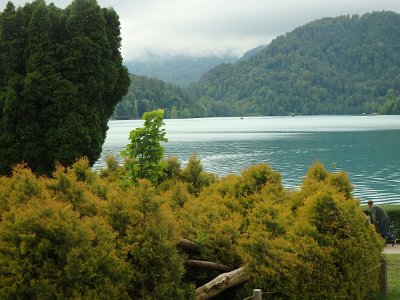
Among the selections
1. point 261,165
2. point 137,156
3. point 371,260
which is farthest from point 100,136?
point 371,260

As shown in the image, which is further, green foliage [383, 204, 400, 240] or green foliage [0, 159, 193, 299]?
green foliage [383, 204, 400, 240]

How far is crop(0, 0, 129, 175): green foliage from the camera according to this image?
67.9 feet

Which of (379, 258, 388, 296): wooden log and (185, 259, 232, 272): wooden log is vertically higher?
(185, 259, 232, 272): wooden log

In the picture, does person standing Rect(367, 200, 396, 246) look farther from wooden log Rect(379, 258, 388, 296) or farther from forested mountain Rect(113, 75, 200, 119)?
forested mountain Rect(113, 75, 200, 119)

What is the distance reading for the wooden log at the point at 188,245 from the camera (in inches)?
330

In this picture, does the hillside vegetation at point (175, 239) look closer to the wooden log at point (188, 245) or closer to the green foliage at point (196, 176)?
the wooden log at point (188, 245)

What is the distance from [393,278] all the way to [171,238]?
7732 millimetres

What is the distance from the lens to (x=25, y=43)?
881 inches

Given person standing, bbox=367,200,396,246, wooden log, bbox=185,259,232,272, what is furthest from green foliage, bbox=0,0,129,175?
wooden log, bbox=185,259,232,272

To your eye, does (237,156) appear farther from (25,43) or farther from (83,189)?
(83,189)

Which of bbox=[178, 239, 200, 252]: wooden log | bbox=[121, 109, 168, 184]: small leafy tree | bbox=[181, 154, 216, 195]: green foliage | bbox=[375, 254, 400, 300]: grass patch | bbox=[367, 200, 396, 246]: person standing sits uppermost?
bbox=[121, 109, 168, 184]: small leafy tree

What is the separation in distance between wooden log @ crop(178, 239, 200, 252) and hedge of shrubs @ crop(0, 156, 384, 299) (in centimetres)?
9

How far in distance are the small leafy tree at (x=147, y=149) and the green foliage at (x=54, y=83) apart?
8.25m

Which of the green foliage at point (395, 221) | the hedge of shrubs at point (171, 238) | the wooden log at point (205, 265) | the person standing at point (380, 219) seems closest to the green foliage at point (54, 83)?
the hedge of shrubs at point (171, 238)
